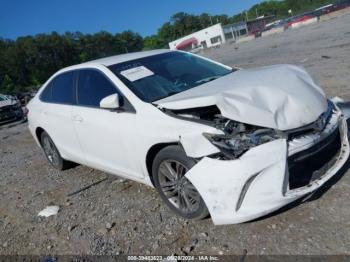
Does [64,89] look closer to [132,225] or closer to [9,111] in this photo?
[132,225]

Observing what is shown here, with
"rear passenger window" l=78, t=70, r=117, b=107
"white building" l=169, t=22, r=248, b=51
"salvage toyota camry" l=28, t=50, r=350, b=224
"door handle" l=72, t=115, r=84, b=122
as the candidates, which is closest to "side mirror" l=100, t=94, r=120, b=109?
"salvage toyota camry" l=28, t=50, r=350, b=224

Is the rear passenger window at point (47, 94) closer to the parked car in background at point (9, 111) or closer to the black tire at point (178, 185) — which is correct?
the black tire at point (178, 185)

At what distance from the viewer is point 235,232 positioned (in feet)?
11.8

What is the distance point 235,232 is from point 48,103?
3755 mm

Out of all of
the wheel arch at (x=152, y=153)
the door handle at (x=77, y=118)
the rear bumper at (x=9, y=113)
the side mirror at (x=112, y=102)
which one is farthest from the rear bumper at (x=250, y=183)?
the rear bumper at (x=9, y=113)

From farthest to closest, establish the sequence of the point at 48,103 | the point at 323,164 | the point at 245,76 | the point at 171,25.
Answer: the point at 171,25, the point at 48,103, the point at 245,76, the point at 323,164

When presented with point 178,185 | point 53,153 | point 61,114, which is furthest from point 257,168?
point 53,153

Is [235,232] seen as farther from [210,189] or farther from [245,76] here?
[245,76]

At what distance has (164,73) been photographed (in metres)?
4.69

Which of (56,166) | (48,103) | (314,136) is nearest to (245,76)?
(314,136)

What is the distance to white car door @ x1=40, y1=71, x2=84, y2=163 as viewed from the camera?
5.38m

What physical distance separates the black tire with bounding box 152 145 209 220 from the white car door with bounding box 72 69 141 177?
435 mm

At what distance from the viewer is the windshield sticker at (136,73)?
4.50m

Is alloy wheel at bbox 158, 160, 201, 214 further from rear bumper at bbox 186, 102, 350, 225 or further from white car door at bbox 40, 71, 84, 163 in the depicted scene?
white car door at bbox 40, 71, 84, 163
